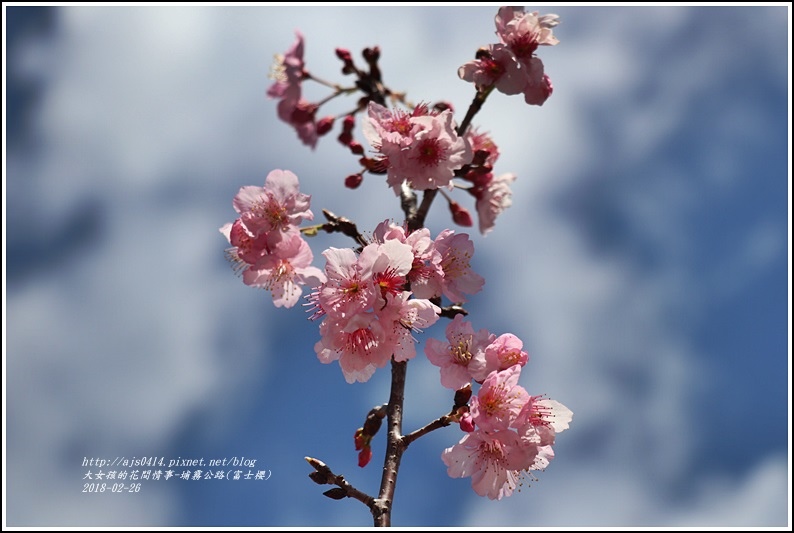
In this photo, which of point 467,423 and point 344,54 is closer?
point 467,423

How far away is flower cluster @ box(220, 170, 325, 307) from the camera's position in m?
2.65

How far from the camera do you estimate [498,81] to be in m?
2.76

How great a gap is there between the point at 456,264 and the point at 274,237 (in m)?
0.76

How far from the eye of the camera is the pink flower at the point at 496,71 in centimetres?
274

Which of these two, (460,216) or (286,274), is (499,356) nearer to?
(286,274)

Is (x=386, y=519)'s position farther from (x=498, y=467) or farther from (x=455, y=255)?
(x=455, y=255)

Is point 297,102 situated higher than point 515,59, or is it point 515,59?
point 297,102

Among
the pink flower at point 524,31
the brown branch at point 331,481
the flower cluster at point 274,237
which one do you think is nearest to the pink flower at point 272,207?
the flower cluster at point 274,237

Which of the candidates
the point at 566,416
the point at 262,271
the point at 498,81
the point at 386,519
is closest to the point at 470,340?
the point at 566,416

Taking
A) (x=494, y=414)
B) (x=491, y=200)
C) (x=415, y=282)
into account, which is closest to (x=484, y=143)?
(x=491, y=200)

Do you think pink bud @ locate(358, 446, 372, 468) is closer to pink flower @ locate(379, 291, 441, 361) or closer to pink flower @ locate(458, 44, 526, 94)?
pink flower @ locate(379, 291, 441, 361)

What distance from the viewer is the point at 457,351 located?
2.36 metres

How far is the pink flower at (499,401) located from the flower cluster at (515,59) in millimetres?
1259

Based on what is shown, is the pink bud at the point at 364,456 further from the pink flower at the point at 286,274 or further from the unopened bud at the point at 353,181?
the unopened bud at the point at 353,181
